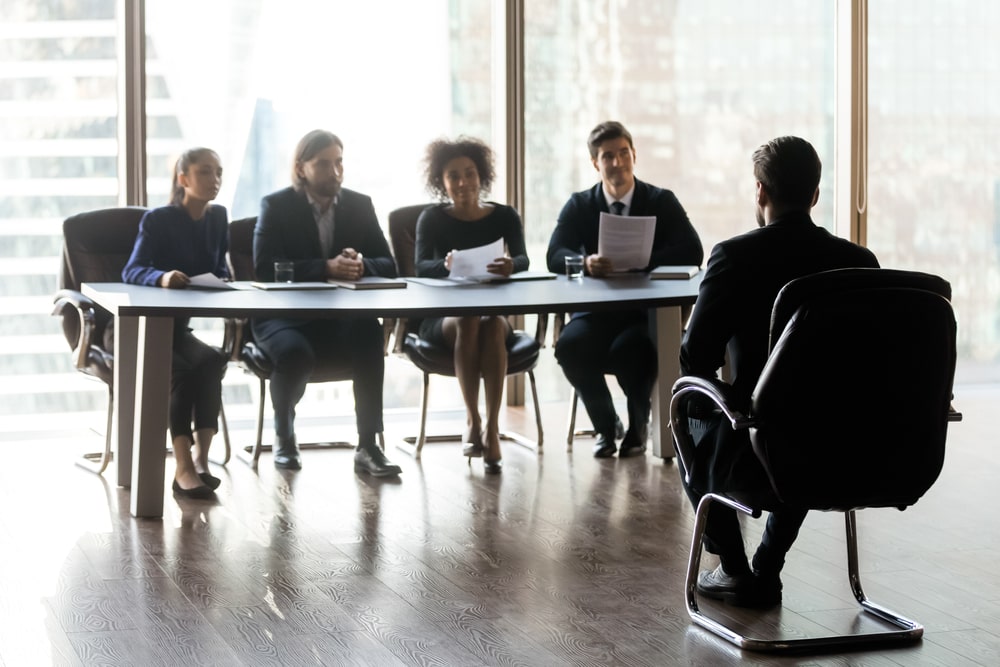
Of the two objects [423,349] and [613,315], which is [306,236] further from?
[613,315]

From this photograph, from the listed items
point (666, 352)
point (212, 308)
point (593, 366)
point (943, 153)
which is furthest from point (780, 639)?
point (943, 153)

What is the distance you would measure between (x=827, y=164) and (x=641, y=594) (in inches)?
170

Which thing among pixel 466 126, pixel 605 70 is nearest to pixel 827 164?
pixel 605 70

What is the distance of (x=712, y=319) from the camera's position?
2.92 metres

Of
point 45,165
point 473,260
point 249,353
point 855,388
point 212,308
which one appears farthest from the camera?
point 45,165

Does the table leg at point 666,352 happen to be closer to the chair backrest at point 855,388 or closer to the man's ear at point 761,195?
the man's ear at point 761,195

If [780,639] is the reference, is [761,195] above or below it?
above

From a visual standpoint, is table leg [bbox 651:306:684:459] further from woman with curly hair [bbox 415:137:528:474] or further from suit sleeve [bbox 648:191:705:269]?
woman with curly hair [bbox 415:137:528:474]

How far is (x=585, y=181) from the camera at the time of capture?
657 cm

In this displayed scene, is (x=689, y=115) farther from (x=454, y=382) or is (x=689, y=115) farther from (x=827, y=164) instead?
(x=454, y=382)

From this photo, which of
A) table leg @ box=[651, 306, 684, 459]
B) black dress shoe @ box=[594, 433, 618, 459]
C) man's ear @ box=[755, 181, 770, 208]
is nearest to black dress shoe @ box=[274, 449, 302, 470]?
black dress shoe @ box=[594, 433, 618, 459]

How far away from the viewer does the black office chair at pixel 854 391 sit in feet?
8.59

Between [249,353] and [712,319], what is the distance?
247 cm

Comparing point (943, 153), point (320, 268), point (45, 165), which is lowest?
point (320, 268)
